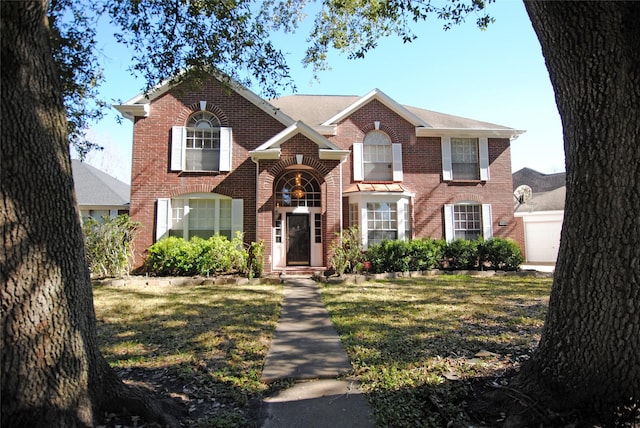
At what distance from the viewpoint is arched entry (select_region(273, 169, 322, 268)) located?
1323 cm

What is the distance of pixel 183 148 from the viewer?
1292 centimetres

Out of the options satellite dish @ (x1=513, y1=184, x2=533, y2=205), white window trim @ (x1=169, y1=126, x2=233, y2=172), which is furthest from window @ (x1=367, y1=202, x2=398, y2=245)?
satellite dish @ (x1=513, y1=184, x2=533, y2=205)

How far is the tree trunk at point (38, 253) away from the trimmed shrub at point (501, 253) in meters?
13.3

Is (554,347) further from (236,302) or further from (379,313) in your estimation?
(236,302)

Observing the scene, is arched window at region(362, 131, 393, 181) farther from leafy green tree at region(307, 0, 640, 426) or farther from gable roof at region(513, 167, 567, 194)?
gable roof at region(513, 167, 567, 194)

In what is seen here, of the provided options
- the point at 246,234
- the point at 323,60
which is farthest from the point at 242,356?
the point at 246,234

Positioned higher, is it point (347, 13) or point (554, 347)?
point (347, 13)

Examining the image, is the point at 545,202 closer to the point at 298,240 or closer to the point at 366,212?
the point at 366,212

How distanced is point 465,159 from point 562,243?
1329 centimetres

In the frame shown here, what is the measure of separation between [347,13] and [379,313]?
6018mm

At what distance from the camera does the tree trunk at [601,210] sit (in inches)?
95.3

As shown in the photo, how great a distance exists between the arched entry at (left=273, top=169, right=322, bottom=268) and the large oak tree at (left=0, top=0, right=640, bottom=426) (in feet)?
34.4

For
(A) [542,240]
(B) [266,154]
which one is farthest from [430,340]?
(A) [542,240]

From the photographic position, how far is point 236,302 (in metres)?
7.75
